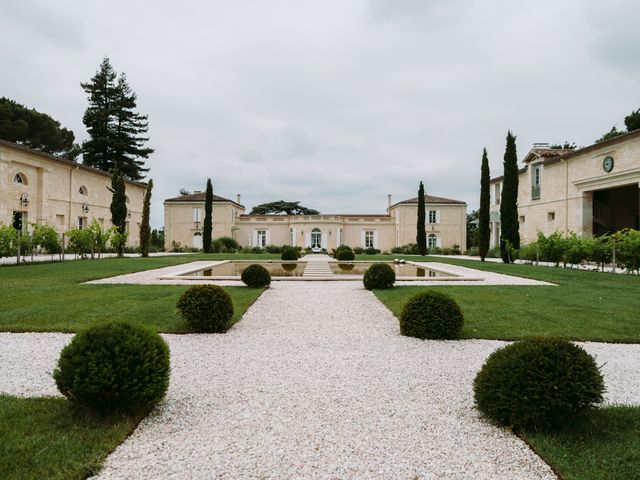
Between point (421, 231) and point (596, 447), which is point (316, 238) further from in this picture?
point (596, 447)

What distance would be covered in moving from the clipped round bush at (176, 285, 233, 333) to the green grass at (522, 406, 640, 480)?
4752 millimetres

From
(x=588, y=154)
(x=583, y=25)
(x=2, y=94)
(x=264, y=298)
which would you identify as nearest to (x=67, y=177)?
(x=2, y=94)

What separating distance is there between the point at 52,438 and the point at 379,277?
8985 millimetres

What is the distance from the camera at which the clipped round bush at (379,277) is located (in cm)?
1126

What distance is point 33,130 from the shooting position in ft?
126

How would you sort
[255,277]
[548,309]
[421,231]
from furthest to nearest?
1. [421,231]
2. [255,277]
3. [548,309]

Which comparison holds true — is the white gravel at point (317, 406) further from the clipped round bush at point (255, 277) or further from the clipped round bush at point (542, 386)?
the clipped round bush at point (255, 277)

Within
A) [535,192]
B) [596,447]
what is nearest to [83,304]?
[596,447]

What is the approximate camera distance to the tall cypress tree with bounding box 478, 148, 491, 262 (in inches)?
993

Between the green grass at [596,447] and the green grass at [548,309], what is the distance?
2.89 m

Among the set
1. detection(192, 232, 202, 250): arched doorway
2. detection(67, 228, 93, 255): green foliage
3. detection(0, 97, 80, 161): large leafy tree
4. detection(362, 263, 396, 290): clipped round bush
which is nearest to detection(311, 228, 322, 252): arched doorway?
detection(192, 232, 202, 250): arched doorway

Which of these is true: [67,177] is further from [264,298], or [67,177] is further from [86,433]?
[86,433]

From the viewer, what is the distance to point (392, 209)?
4497 cm

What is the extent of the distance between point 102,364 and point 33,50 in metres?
12.8
